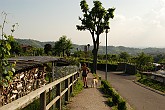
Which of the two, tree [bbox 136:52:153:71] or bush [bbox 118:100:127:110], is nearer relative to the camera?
bush [bbox 118:100:127:110]

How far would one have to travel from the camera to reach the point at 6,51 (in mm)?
4637

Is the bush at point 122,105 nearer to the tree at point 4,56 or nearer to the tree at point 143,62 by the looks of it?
the tree at point 4,56

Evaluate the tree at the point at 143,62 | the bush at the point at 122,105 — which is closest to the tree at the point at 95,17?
the tree at the point at 143,62

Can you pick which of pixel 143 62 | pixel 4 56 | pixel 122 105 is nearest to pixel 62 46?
pixel 143 62

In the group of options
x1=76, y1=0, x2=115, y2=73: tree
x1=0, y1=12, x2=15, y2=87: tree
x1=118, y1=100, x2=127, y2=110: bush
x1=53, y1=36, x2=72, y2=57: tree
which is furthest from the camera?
x1=53, y1=36, x2=72, y2=57: tree

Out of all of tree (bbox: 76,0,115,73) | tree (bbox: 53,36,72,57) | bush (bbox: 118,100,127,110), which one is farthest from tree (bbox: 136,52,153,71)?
bush (bbox: 118,100,127,110)

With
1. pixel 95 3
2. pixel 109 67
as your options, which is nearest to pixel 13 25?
pixel 95 3

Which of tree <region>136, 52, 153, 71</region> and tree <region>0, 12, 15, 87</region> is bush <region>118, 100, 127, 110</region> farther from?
tree <region>136, 52, 153, 71</region>

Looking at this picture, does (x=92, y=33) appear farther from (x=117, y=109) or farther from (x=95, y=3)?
(x=117, y=109)

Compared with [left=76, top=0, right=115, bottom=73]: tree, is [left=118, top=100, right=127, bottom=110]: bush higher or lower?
lower

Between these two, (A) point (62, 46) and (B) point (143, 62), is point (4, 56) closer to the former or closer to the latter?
(B) point (143, 62)

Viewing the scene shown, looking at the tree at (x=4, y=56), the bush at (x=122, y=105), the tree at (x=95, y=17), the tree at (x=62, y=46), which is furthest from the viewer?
the tree at (x=62, y=46)

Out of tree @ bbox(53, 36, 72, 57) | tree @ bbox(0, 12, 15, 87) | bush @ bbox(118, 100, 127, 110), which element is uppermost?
tree @ bbox(53, 36, 72, 57)

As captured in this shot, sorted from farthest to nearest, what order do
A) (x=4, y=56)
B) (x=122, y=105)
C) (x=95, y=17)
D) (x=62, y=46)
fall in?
(x=62, y=46) → (x=95, y=17) → (x=122, y=105) → (x=4, y=56)
